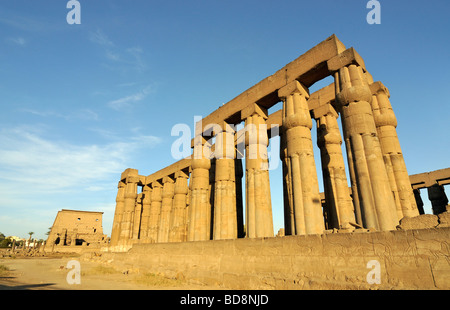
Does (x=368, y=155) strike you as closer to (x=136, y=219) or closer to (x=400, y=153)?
(x=400, y=153)

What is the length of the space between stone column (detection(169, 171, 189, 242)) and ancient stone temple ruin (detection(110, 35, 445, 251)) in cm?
475

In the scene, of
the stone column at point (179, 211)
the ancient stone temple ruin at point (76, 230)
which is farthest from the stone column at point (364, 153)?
the ancient stone temple ruin at point (76, 230)

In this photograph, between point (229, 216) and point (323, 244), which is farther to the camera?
point (229, 216)

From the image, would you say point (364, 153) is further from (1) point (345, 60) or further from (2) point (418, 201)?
(2) point (418, 201)

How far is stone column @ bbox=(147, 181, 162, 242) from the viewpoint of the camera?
2695cm

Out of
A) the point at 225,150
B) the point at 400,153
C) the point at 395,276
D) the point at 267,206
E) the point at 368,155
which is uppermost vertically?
the point at 225,150

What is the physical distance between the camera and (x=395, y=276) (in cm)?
555

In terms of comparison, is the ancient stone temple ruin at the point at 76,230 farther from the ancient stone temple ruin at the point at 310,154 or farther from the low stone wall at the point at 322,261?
the low stone wall at the point at 322,261

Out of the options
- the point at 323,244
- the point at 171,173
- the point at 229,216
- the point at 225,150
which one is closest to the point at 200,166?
the point at 225,150

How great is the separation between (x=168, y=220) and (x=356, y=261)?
2092cm

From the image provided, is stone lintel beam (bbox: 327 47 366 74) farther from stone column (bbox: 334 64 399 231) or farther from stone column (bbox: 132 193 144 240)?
stone column (bbox: 132 193 144 240)

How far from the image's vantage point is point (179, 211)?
2302 cm

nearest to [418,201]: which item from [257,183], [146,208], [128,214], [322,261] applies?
[257,183]

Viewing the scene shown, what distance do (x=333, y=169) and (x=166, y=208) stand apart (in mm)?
16722
